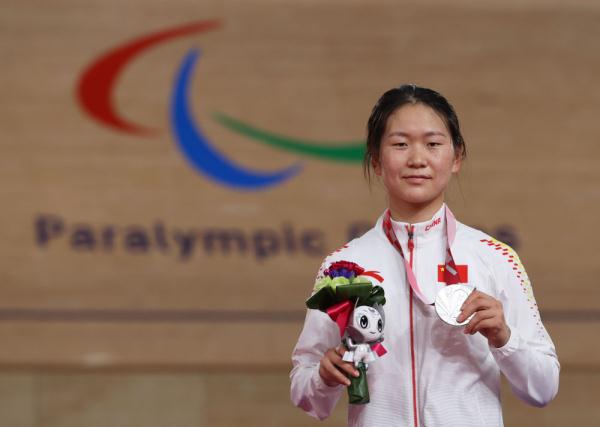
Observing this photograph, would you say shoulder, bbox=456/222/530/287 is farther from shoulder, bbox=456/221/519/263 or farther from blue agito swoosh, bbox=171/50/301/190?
blue agito swoosh, bbox=171/50/301/190

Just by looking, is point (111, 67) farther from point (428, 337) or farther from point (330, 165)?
point (428, 337)

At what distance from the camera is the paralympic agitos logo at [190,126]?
16.0 feet

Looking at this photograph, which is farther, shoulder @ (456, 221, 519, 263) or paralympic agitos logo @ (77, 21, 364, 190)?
paralympic agitos logo @ (77, 21, 364, 190)

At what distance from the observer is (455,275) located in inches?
73.3

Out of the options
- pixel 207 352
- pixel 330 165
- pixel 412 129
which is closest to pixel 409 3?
pixel 330 165

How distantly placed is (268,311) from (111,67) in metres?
1.45

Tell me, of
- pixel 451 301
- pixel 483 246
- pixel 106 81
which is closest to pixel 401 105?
pixel 483 246

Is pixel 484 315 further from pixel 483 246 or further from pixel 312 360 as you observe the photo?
pixel 312 360

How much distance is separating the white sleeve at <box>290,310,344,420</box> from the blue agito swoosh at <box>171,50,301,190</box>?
2.95m

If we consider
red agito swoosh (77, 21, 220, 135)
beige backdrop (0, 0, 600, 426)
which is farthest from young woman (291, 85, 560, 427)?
red agito swoosh (77, 21, 220, 135)

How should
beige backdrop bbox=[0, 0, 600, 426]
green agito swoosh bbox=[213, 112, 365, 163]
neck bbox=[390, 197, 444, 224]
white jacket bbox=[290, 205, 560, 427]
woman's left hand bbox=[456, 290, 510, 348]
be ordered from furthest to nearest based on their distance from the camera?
green agito swoosh bbox=[213, 112, 365, 163] < beige backdrop bbox=[0, 0, 600, 426] < neck bbox=[390, 197, 444, 224] < white jacket bbox=[290, 205, 560, 427] < woman's left hand bbox=[456, 290, 510, 348]

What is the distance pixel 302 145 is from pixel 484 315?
10.8ft

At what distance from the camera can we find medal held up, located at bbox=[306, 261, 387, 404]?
5.69 feet

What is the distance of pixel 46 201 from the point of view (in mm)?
4832
